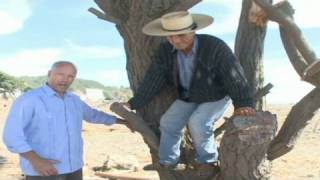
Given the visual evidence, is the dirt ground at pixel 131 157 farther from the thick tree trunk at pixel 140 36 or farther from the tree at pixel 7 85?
the tree at pixel 7 85

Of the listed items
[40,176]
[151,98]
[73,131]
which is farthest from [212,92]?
[40,176]

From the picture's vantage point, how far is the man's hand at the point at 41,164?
16.5ft

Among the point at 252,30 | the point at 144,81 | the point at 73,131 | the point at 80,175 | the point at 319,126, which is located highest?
the point at 252,30

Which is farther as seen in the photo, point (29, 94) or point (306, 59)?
point (306, 59)

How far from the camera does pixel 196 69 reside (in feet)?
17.7

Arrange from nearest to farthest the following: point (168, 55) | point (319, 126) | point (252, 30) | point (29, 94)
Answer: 1. point (29, 94)
2. point (168, 55)
3. point (252, 30)
4. point (319, 126)

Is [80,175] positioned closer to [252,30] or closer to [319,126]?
[252,30]

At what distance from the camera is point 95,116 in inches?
230

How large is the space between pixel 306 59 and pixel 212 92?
96 centimetres

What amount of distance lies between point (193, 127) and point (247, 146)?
451 mm

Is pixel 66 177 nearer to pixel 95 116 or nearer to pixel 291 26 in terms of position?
pixel 95 116

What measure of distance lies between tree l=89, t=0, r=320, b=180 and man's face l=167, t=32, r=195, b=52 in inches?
26.0

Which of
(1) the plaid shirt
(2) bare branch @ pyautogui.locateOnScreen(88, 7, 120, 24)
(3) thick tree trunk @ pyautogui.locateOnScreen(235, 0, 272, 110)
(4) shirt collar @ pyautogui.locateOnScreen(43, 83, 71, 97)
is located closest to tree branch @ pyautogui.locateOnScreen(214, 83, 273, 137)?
(3) thick tree trunk @ pyautogui.locateOnScreen(235, 0, 272, 110)

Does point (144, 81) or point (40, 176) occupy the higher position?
point (144, 81)
